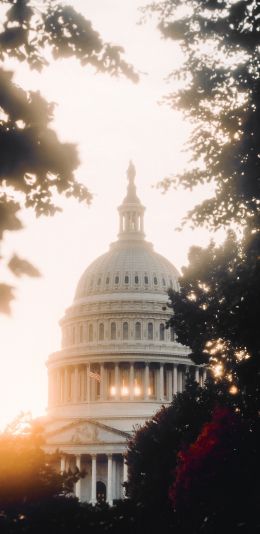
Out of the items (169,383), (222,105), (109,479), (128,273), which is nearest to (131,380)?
(169,383)

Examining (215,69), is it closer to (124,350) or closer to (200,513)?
(200,513)

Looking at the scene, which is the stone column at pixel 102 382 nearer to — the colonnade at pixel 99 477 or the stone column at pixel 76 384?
the stone column at pixel 76 384

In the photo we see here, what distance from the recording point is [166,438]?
6203 centimetres

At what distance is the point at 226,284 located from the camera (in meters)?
28.7

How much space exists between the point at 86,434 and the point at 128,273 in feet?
104

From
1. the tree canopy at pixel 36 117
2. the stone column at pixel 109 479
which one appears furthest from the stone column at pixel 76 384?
the tree canopy at pixel 36 117

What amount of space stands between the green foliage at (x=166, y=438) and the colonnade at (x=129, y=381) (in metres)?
42.7

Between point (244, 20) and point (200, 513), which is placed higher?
point (244, 20)

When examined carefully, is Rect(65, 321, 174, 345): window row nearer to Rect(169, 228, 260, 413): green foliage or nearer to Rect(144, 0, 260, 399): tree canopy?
Rect(169, 228, 260, 413): green foliage

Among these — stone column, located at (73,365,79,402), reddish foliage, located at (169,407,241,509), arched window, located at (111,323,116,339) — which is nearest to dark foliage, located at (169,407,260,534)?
reddish foliage, located at (169,407,241,509)

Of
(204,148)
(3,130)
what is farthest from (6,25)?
(204,148)

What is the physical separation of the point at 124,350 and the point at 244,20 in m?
97.7

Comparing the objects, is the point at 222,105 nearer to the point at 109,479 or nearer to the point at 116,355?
the point at 109,479

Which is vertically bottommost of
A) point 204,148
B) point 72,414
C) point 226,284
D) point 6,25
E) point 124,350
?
point 6,25
